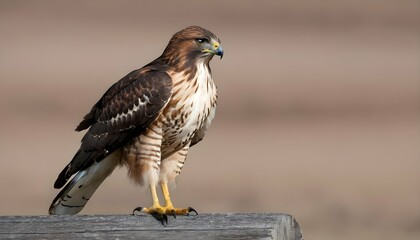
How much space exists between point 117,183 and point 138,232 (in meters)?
11.3

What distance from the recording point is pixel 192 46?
8.97 meters

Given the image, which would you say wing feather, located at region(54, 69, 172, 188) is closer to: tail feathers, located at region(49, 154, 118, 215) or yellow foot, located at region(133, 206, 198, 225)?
tail feathers, located at region(49, 154, 118, 215)

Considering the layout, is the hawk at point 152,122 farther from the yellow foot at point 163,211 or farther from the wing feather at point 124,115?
the yellow foot at point 163,211

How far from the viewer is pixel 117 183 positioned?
17.9 meters

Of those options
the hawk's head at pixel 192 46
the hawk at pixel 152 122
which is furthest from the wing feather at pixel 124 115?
the hawk's head at pixel 192 46

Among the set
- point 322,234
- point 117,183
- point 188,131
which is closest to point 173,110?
point 188,131

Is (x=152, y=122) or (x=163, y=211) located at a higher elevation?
(x=152, y=122)

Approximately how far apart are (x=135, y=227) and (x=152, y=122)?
221 centimetres

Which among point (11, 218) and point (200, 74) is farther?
point (200, 74)

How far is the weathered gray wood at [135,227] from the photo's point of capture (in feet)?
21.3

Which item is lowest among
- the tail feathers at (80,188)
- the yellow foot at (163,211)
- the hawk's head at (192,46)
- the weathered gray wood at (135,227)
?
the tail feathers at (80,188)

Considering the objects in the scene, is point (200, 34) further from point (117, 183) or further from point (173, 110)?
point (117, 183)

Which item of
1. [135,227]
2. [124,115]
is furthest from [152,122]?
[135,227]

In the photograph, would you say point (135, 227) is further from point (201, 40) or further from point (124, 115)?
point (201, 40)
